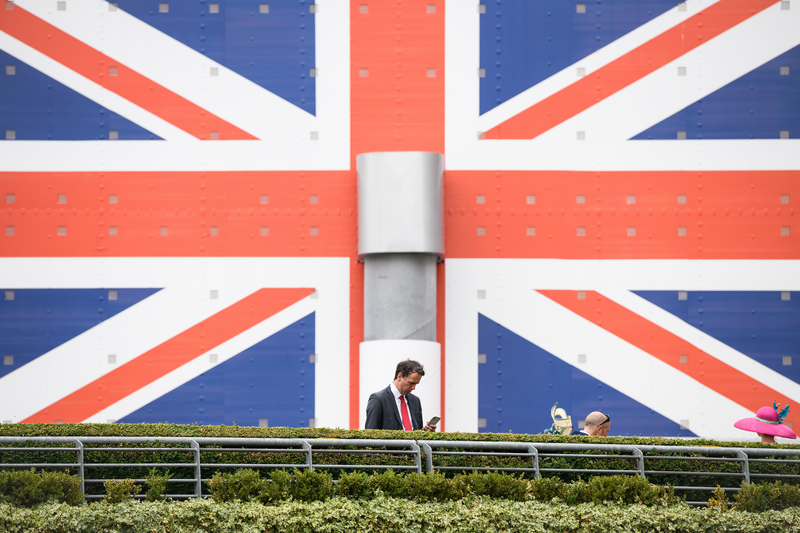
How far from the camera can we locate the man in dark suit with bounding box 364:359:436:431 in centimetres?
851

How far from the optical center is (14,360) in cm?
1334

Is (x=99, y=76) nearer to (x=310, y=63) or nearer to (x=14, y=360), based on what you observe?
(x=310, y=63)

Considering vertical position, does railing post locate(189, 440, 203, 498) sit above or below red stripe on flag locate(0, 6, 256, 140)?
below

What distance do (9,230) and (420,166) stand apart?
22.0 feet

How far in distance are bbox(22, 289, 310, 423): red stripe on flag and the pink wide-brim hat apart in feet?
22.4

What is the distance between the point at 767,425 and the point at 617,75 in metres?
6.47

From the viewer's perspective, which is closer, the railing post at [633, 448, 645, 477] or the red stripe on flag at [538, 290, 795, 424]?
the railing post at [633, 448, 645, 477]

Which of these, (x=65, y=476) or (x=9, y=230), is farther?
(x=9, y=230)

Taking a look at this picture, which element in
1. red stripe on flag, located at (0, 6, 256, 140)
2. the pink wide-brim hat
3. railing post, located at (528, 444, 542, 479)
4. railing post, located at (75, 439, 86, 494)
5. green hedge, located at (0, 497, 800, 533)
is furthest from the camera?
red stripe on flag, located at (0, 6, 256, 140)

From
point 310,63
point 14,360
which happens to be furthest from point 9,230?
point 310,63

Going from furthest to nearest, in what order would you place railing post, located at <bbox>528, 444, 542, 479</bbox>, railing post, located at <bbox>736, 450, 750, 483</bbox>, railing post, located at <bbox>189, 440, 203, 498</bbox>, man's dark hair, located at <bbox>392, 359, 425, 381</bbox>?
man's dark hair, located at <bbox>392, 359, 425, 381</bbox> < railing post, located at <bbox>736, 450, 750, 483</bbox> < railing post, located at <bbox>528, 444, 542, 479</bbox> < railing post, located at <bbox>189, 440, 203, 498</bbox>

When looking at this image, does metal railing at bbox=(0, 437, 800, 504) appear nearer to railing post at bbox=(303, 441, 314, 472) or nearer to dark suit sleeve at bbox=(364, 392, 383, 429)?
railing post at bbox=(303, 441, 314, 472)

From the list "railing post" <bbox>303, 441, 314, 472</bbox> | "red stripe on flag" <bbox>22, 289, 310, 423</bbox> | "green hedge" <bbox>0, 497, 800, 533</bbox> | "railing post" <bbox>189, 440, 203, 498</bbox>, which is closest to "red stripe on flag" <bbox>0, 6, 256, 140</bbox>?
"red stripe on flag" <bbox>22, 289, 310, 423</bbox>

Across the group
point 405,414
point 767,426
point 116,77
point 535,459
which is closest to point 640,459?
point 535,459
